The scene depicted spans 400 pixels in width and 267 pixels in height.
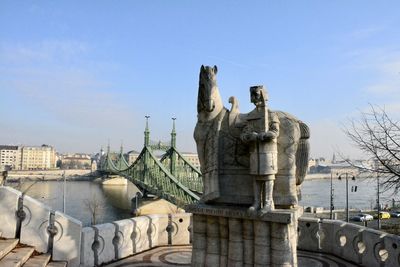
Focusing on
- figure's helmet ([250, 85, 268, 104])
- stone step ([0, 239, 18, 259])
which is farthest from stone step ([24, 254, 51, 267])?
figure's helmet ([250, 85, 268, 104])

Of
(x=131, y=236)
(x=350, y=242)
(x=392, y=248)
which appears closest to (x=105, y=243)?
(x=131, y=236)

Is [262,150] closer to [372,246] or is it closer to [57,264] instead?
[372,246]

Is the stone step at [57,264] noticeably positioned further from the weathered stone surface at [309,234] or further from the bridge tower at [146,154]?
the bridge tower at [146,154]

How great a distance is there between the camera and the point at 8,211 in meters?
6.42

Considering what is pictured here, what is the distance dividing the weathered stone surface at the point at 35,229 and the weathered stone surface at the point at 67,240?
170mm

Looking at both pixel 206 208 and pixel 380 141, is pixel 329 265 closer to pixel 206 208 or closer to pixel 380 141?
pixel 380 141

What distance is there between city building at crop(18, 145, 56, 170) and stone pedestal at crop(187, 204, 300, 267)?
5485 inches

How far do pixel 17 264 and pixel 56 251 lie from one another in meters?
1.15

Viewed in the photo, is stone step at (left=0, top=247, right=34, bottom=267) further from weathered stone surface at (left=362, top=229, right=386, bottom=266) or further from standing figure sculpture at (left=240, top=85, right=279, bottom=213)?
weathered stone surface at (left=362, top=229, right=386, bottom=266)

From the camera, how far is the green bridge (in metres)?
38.2

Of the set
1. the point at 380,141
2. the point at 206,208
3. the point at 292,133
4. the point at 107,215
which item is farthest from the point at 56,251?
the point at 107,215

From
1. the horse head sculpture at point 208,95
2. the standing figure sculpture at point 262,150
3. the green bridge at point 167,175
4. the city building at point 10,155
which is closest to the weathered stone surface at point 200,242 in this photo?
the standing figure sculpture at point 262,150

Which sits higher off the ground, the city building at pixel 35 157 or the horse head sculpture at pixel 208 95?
the horse head sculpture at pixel 208 95

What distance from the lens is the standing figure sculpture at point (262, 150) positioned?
532 cm
